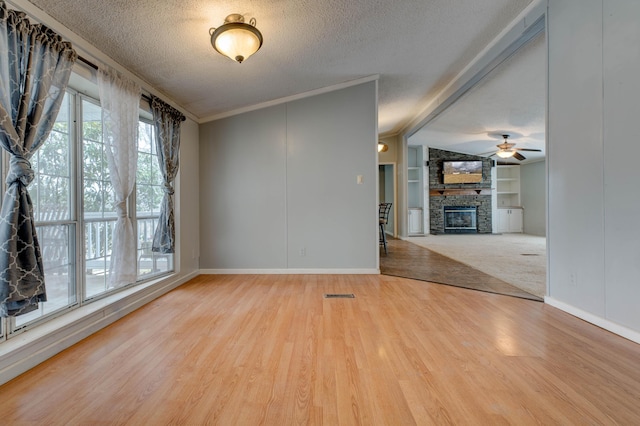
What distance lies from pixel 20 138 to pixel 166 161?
1.55 meters

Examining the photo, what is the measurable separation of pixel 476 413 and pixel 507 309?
164 centimetres

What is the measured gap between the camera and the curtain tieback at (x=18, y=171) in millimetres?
1587

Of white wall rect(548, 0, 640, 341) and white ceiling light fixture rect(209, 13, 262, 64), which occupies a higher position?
white ceiling light fixture rect(209, 13, 262, 64)

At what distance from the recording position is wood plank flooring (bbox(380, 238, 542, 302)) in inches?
125

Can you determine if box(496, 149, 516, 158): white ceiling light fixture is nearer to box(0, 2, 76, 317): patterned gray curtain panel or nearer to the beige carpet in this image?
the beige carpet

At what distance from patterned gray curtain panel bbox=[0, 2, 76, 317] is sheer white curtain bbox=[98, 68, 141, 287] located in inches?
22.3

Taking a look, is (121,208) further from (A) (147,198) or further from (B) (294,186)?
(B) (294,186)

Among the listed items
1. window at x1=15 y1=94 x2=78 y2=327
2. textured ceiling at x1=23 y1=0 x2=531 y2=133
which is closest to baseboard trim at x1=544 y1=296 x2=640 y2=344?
textured ceiling at x1=23 y1=0 x2=531 y2=133

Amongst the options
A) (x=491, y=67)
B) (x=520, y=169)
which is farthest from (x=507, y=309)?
(x=520, y=169)

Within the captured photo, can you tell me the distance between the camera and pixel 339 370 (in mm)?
1605

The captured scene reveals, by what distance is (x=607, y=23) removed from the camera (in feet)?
6.56

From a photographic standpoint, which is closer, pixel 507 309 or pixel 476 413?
pixel 476 413

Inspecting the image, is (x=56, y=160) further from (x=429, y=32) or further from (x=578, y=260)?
(x=578, y=260)

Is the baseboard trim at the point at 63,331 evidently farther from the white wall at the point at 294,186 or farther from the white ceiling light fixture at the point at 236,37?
the white ceiling light fixture at the point at 236,37
